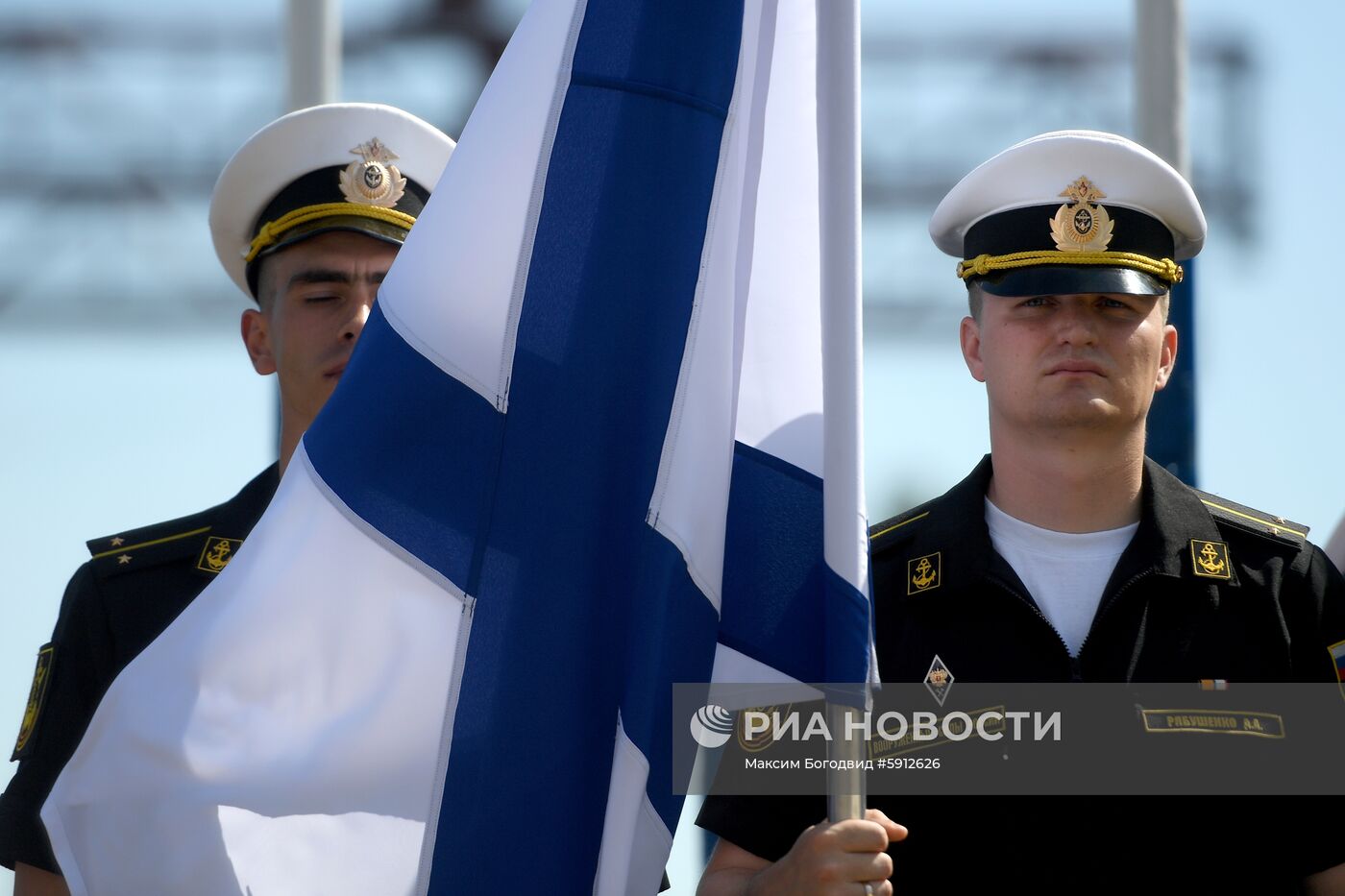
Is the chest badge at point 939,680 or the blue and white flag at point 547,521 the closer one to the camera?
the blue and white flag at point 547,521

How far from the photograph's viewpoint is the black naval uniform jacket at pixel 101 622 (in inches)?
184

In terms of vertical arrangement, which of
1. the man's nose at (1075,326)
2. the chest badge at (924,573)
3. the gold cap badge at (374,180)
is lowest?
the chest badge at (924,573)

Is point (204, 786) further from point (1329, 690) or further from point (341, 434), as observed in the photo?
point (1329, 690)

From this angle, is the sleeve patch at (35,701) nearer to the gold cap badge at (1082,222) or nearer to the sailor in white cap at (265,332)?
the sailor in white cap at (265,332)

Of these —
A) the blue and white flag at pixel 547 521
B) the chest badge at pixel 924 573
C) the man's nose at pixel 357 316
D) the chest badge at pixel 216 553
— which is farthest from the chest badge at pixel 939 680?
the chest badge at pixel 216 553

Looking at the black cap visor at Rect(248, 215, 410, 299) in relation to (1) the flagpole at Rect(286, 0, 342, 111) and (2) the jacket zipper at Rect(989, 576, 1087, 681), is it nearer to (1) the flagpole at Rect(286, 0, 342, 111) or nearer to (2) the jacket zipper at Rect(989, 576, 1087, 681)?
(1) the flagpole at Rect(286, 0, 342, 111)

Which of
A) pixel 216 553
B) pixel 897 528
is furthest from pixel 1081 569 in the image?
pixel 216 553

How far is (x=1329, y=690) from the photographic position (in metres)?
4.25

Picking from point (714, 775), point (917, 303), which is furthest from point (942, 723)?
point (917, 303)

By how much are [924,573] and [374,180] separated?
62.3 inches

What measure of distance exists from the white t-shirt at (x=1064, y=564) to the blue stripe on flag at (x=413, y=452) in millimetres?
1136

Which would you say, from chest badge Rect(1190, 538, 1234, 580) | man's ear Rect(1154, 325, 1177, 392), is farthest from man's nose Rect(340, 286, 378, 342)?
chest badge Rect(1190, 538, 1234, 580)

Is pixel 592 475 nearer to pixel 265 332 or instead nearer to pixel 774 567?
pixel 774 567

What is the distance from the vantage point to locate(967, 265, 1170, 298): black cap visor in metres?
4.46
